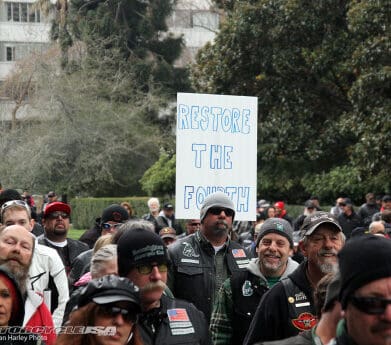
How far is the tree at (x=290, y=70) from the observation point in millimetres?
Result: 30016

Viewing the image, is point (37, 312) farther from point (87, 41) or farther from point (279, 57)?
point (87, 41)

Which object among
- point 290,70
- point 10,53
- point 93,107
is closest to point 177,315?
point 290,70

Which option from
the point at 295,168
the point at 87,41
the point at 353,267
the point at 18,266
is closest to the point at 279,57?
the point at 295,168

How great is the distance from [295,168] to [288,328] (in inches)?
1157

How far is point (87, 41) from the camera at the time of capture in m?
46.3

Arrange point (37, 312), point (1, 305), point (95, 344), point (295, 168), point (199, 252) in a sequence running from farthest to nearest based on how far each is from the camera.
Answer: point (295, 168) < point (199, 252) < point (37, 312) < point (1, 305) < point (95, 344)

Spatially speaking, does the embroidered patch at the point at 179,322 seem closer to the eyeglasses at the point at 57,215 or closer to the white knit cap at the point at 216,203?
the white knit cap at the point at 216,203

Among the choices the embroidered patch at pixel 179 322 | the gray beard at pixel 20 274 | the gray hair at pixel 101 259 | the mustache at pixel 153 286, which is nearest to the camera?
the mustache at pixel 153 286

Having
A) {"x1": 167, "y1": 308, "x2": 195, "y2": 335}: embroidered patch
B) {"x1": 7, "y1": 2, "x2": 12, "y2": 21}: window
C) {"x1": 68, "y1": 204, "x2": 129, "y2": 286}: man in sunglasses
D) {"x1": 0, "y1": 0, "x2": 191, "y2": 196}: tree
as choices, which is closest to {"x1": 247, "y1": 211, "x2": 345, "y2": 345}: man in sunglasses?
{"x1": 167, "y1": 308, "x2": 195, "y2": 335}: embroidered patch

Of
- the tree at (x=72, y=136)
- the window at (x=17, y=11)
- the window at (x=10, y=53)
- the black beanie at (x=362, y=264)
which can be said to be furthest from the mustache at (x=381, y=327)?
the window at (x=17, y=11)

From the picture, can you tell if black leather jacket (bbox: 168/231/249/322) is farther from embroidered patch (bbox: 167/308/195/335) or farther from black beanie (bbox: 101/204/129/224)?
embroidered patch (bbox: 167/308/195/335)

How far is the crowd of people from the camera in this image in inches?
130

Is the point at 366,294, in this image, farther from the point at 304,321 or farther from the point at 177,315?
the point at 304,321

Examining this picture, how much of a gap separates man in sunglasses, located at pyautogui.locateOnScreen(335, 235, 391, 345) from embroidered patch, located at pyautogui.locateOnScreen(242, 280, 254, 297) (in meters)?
3.13
